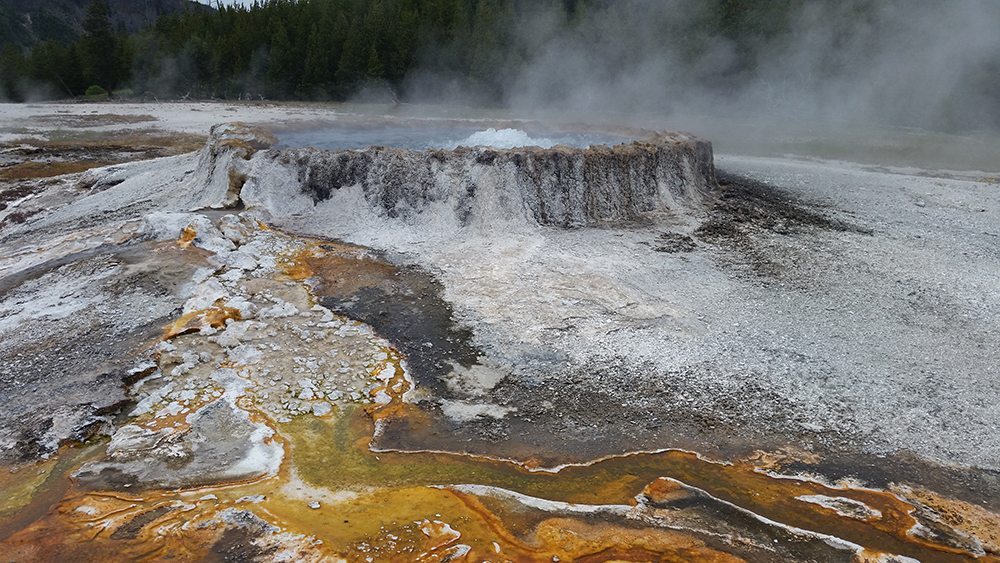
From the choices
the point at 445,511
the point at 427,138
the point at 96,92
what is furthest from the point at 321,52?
the point at 445,511

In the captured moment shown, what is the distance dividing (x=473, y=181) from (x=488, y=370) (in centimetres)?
388

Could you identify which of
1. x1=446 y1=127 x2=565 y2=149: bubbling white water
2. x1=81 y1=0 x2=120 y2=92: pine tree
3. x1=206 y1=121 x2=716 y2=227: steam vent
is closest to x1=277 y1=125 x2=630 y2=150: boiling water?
x1=446 y1=127 x2=565 y2=149: bubbling white water

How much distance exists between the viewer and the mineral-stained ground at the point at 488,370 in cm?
411

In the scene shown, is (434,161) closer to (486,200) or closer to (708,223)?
(486,200)

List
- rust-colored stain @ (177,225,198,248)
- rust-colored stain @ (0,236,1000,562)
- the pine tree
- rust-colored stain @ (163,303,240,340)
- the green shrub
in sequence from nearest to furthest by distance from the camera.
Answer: rust-colored stain @ (0,236,1000,562) → rust-colored stain @ (163,303,240,340) → rust-colored stain @ (177,225,198,248) → the green shrub → the pine tree

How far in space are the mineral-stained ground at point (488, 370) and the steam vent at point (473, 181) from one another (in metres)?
0.04

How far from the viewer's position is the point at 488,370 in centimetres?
592

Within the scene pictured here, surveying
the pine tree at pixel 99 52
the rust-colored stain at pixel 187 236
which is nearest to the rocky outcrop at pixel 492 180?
the rust-colored stain at pixel 187 236

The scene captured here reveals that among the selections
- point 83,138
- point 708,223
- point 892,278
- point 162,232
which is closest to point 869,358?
point 892,278

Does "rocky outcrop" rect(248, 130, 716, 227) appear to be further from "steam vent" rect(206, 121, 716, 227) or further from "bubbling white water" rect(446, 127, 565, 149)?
"bubbling white water" rect(446, 127, 565, 149)

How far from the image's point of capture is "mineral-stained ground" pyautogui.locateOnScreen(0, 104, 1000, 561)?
13.5 feet

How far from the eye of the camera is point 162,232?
26.8ft

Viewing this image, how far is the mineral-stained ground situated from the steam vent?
4cm

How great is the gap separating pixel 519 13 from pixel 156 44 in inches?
662
